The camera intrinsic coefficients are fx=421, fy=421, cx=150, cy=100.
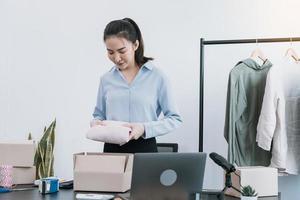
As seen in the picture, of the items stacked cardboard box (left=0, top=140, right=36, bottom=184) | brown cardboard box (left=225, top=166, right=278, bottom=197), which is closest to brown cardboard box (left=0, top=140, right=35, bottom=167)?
stacked cardboard box (left=0, top=140, right=36, bottom=184)

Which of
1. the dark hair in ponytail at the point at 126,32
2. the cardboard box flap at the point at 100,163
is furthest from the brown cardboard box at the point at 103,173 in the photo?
the dark hair in ponytail at the point at 126,32

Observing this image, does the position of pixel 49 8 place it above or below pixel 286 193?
above

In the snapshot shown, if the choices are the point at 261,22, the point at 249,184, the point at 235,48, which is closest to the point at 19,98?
the point at 235,48

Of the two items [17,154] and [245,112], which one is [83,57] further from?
[17,154]

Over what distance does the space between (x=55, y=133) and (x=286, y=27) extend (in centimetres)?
216

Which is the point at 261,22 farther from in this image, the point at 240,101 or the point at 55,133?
the point at 55,133

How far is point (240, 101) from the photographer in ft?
9.18

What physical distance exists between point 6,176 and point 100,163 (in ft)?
1.35

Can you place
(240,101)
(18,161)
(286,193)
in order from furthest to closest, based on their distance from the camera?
1. (286,193)
2. (240,101)
3. (18,161)

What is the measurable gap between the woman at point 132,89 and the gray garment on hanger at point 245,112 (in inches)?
36.3

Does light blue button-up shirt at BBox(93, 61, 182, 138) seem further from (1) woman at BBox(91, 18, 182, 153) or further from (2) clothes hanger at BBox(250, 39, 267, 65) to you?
(2) clothes hanger at BBox(250, 39, 267, 65)

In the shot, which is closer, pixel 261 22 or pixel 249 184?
→ pixel 249 184

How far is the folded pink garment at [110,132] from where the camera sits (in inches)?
67.4

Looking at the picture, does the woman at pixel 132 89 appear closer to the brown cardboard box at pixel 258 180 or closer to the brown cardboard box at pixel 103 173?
the brown cardboard box at pixel 103 173
